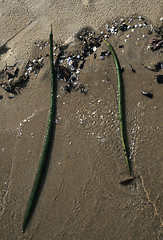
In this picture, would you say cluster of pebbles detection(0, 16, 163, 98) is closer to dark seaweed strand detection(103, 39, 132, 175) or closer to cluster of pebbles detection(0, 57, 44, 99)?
cluster of pebbles detection(0, 57, 44, 99)

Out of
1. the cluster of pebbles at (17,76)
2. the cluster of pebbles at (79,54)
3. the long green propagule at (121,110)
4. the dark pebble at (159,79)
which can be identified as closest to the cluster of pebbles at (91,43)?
the cluster of pebbles at (79,54)

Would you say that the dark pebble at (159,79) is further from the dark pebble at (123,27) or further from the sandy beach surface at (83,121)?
the dark pebble at (123,27)

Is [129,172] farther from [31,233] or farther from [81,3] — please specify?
[81,3]

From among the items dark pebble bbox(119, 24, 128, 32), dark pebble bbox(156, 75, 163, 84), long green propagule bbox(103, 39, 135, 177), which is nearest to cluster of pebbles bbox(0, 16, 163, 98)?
dark pebble bbox(119, 24, 128, 32)

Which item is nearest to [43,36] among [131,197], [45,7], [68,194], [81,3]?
[45,7]

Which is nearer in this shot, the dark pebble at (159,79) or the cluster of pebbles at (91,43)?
the dark pebble at (159,79)

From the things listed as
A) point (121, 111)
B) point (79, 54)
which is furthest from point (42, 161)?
point (79, 54)
